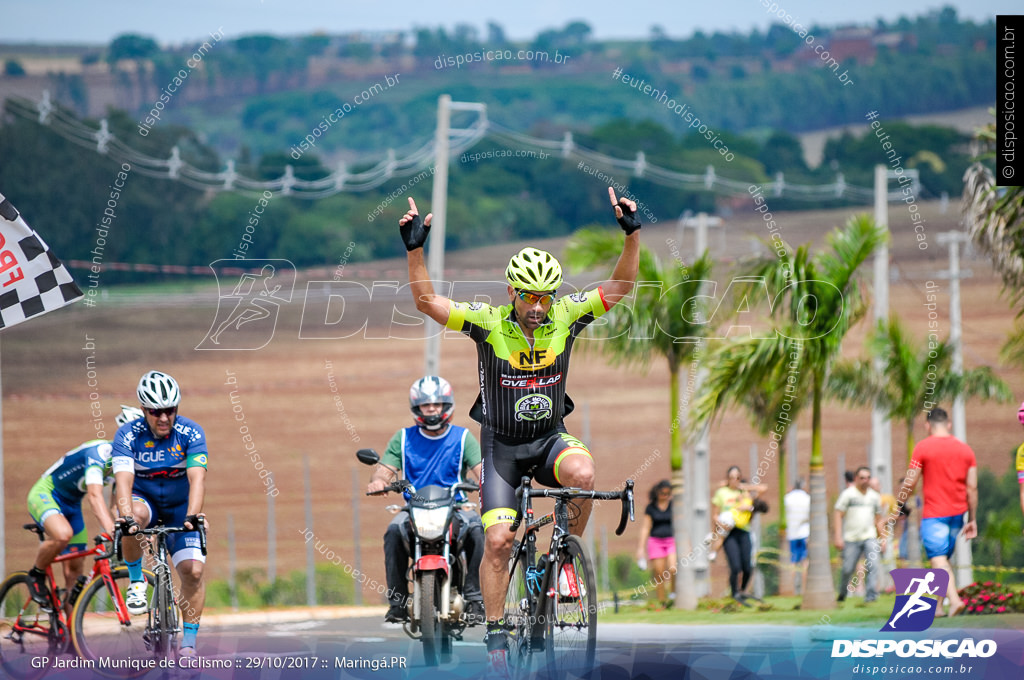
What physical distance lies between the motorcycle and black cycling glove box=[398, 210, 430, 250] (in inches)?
71.1

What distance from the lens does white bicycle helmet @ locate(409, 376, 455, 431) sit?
1027 cm

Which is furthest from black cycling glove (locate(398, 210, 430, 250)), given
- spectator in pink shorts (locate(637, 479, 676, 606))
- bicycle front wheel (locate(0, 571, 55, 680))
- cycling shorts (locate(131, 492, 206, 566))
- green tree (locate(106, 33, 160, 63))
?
green tree (locate(106, 33, 160, 63))

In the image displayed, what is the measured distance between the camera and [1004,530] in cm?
1831

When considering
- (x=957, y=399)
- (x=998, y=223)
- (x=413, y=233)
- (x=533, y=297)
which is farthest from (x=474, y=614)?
(x=957, y=399)

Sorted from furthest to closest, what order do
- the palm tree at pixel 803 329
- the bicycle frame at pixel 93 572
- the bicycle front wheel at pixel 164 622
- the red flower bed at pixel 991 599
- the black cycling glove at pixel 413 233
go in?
the palm tree at pixel 803 329 → the red flower bed at pixel 991 599 → the bicycle frame at pixel 93 572 → the bicycle front wheel at pixel 164 622 → the black cycling glove at pixel 413 233

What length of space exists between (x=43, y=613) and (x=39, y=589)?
0.29 m

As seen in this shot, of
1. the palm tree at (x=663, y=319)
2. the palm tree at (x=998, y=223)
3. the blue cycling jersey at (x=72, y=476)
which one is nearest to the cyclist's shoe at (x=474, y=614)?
the blue cycling jersey at (x=72, y=476)

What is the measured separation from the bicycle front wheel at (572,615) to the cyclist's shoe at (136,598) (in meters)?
2.98

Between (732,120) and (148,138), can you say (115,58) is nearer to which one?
(148,138)

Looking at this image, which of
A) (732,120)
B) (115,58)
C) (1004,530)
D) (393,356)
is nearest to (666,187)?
(393,356)

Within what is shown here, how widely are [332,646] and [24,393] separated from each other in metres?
48.1

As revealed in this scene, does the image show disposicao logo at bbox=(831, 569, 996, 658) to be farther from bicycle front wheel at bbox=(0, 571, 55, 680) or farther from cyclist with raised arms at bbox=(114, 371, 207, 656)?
bicycle front wheel at bbox=(0, 571, 55, 680)

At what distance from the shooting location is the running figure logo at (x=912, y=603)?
10.4 meters

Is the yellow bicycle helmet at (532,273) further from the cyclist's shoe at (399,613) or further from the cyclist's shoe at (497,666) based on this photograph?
the cyclist's shoe at (399,613)
